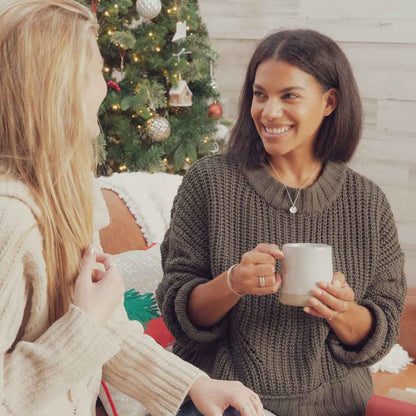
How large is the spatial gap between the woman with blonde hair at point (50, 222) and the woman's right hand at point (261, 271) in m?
0.27

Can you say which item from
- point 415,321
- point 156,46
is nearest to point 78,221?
point 415,321

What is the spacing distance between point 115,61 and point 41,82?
248cm

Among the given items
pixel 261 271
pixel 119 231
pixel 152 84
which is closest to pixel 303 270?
pixel 261 271

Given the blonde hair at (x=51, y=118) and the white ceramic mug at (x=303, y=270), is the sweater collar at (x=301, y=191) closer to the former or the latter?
the white ceramic mug at (x=303, y=270)

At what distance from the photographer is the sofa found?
6.41 feet

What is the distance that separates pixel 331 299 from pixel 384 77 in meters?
2.53

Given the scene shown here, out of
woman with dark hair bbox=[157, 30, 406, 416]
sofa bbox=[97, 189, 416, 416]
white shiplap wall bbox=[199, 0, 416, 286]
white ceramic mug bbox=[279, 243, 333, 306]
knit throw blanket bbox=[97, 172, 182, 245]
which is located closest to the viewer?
white ceramic mug bbox=[279, 243, 333, 306]

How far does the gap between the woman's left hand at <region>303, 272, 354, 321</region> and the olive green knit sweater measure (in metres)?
0.16

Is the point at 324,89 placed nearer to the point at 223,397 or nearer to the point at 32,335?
the point at 223,397

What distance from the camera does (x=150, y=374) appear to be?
1122mm

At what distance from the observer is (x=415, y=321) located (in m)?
2.10

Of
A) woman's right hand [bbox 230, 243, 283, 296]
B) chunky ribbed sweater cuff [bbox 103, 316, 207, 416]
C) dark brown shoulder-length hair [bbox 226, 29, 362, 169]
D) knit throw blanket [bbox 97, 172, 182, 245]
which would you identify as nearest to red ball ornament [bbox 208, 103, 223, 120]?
knit throw blanket [bbox 97, 172, 182, 245]

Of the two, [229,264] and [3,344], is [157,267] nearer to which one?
[229,264]

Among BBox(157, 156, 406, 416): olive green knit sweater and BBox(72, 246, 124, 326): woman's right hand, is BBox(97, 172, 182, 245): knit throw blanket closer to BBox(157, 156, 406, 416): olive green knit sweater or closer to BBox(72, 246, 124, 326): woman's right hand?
BBox(157, 156, 406, 416): olive green knit sweater
